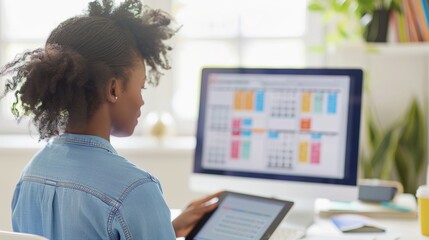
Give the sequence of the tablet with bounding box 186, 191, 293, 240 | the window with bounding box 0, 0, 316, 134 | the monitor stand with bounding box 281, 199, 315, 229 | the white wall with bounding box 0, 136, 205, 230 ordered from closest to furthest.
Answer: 1. the tablet with bounding box 186, 191, 293, 240
2. the monitor stand with bounding box 281, 199, 315, 229
3. the white wall with bounding box 0, 136, 205, 230
4. the window with bounding box 0, 0, 316, 134

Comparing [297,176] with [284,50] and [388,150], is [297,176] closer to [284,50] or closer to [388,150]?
[388,150]

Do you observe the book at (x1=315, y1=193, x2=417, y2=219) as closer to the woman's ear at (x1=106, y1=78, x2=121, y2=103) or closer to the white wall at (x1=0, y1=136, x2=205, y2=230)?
the woman's ear at (x1=106, y1=78, x2=121, y2=103)

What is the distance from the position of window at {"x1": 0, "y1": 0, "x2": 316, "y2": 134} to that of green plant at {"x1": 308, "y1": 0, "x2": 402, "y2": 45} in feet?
1.16

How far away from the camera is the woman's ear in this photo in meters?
1.23

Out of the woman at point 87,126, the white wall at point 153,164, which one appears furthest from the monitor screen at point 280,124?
the white wall at point 153,164

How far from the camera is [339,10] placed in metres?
2.73

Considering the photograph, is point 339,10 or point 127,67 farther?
point 339,10

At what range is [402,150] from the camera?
2893 mm

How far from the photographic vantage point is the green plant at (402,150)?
9.28 feet

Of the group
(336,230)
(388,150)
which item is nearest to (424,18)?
(388,150)

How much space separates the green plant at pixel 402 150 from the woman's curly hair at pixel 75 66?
1739 millimetres

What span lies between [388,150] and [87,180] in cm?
190

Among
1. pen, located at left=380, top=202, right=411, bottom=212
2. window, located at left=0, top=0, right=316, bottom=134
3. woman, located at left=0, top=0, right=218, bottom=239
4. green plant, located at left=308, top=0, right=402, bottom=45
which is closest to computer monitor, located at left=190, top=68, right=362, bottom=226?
pen, located at left=380, top=202, right=411, bottom=212

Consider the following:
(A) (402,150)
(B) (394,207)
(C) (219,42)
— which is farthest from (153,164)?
(B) (394,207)
